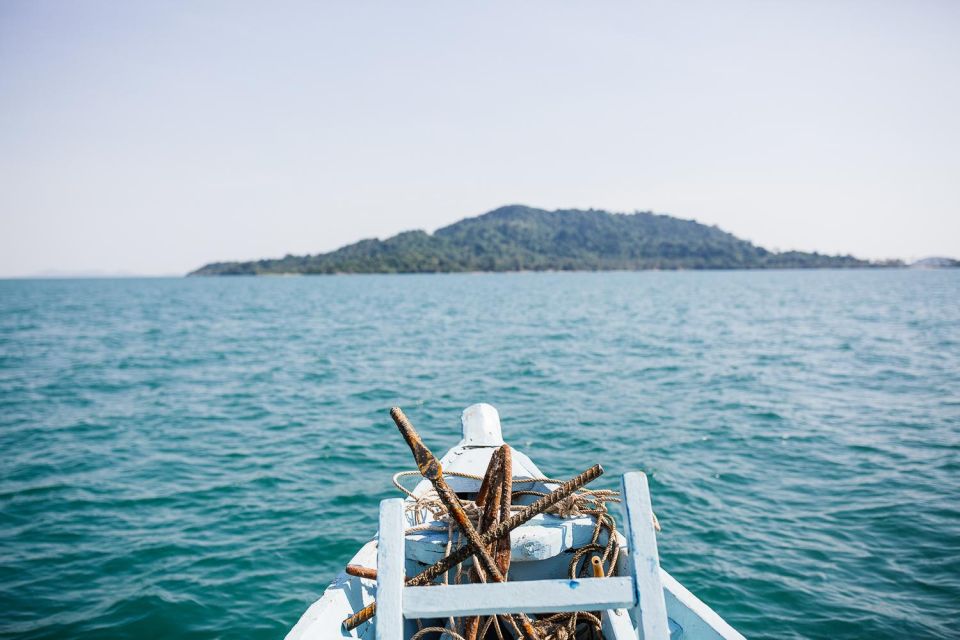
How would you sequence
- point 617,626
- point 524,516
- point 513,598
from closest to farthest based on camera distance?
point 513,598 → point 524,516 → point 617,626

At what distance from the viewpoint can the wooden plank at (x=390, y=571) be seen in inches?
98.4

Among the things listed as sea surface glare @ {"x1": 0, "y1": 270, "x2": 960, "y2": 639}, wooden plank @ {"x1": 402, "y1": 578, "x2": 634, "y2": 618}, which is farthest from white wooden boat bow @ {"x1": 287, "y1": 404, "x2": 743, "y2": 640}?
sea surface glare @ {"x1": 0, "y1": 270, "x2": 960, "y2": 639}

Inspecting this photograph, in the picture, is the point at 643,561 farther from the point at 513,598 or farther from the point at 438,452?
the point at 438,452

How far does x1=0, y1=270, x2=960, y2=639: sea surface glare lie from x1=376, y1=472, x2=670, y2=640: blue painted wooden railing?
197 inches

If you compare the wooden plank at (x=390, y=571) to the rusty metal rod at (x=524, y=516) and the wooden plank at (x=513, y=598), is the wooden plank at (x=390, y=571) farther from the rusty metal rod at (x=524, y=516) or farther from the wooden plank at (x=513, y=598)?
the rusty metal rod at (x=524, y=516)

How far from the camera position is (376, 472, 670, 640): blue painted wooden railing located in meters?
2.51

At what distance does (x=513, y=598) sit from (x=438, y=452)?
10094mm

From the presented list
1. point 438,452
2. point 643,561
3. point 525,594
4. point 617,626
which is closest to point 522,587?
point 525,594

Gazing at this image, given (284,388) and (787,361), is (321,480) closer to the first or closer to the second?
(284,388)

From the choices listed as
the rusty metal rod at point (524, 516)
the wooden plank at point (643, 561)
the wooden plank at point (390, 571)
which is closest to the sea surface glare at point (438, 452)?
the rusty metal rod at point (524, 516)

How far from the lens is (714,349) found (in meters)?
27.1

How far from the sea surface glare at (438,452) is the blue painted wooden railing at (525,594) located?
16.4 ft

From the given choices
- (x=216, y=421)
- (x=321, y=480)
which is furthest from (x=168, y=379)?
(x=321, y=480)

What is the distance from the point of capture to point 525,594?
255 centimetres
